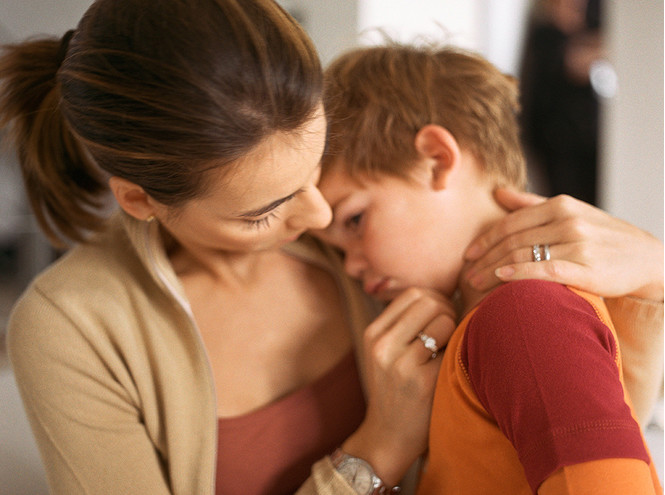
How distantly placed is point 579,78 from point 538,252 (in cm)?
243

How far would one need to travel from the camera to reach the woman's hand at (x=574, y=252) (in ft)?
2.79

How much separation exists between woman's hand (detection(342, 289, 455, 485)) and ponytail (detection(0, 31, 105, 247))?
56cm

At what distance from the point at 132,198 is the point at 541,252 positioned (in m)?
0.63

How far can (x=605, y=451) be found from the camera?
62 centimetres

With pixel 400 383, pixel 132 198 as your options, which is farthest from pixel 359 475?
pixel 132 198

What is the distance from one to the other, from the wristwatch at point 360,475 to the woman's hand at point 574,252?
333 mm

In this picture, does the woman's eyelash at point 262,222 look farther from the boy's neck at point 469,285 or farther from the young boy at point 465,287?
the boy's neck at point 469,285

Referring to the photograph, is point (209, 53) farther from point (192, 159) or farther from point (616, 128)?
point (616, 128)

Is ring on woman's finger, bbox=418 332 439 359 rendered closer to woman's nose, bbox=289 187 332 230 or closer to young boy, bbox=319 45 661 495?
young boy, bbox=319 45 661 495

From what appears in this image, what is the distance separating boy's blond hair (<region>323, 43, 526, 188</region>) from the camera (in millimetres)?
1021

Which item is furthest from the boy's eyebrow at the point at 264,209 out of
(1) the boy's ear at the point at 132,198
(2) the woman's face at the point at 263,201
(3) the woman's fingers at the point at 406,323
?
(3) the woman's fingers at the point at 406,323

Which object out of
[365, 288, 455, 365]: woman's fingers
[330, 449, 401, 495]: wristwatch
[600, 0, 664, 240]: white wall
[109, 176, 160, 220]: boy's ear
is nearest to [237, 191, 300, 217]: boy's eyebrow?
[109, 176, 160, 220]: boy's ear

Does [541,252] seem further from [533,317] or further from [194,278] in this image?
[194,278]

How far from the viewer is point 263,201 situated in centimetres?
80
